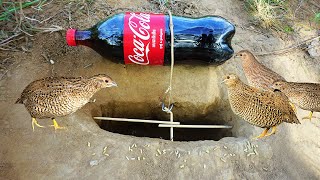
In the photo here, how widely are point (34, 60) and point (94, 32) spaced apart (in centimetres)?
53

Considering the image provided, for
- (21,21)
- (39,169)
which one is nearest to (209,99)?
(39,169)

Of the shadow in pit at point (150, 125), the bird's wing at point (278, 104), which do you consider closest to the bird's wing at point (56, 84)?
the shadow in pit at point (150, 125)

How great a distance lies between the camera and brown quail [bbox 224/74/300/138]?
1.78 metres

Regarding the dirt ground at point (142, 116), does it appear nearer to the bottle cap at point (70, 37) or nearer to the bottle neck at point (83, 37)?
the bottle neck at point (83, 37)

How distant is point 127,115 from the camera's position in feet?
8.68

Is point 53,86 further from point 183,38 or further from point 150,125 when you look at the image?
point 150,125

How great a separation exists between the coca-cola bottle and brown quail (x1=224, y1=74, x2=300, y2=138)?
42 cm

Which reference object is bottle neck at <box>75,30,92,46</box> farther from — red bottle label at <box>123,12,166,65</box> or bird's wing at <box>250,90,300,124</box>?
bird's wing at <box>250,90,300,124</box>

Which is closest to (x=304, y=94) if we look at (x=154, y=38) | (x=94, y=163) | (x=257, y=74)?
(x=257, y=74)

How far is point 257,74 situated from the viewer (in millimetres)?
2299

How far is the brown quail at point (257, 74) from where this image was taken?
2.19 metres

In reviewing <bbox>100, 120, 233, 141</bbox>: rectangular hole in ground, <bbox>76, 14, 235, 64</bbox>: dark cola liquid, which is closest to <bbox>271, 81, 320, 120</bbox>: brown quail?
<bbox>76, 14, 235, 64</bbox>: dark cola liquid

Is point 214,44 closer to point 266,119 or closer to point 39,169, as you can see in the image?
point 266,119

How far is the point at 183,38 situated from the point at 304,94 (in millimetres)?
754
